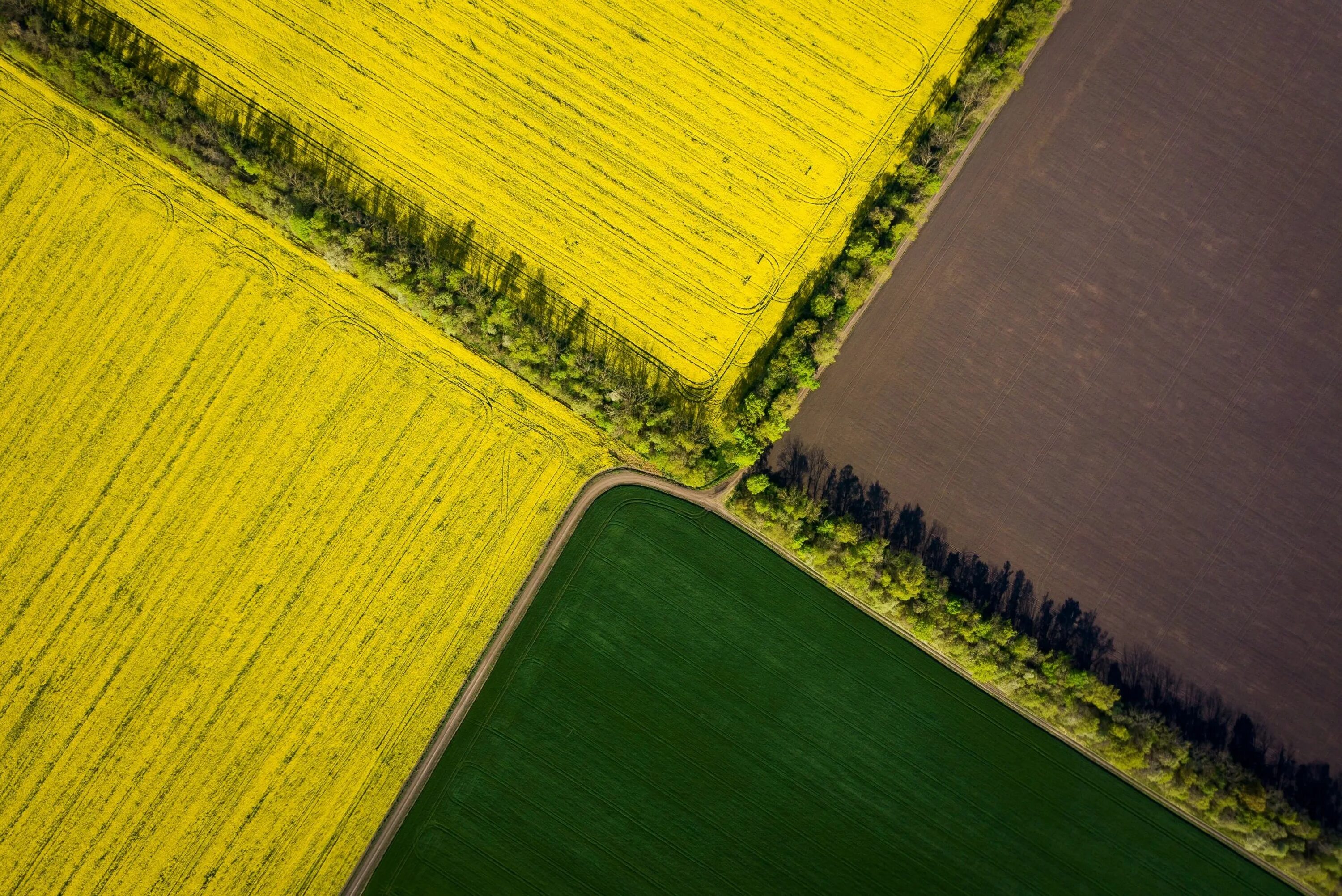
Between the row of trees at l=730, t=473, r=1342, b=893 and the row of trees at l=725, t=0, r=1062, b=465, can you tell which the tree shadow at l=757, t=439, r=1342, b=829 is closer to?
the row of trees at l=730, t=473, r=1342, b=893

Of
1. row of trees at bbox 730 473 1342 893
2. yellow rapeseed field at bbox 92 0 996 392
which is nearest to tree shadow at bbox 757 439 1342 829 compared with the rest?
row of trees at bbox 730 473 1342 893

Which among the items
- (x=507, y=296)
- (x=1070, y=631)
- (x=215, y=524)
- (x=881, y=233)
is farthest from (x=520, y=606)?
(x=1070, y=631)

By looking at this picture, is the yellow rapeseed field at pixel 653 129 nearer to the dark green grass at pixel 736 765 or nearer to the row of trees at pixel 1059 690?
the row of trees at pixel 1059 690

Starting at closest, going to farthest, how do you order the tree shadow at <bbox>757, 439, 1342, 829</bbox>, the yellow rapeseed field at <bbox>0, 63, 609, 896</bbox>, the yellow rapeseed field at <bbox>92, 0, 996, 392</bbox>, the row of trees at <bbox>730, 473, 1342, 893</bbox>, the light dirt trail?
1. the row of trees at <bbox>730, 473, 1342, 893</bbox>
2. the yellow rapeseed field at <bbox>0, 63, 609, 896</bbox>
3. the tree shadow at <bbox>757, 439, 1342, 829</bbox>
4. the light dirt trail
5. the yellow rapeseed field at <bbox>92, 0, 996, 392</bbox>

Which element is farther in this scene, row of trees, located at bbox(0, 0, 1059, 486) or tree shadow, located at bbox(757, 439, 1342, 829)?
tree shadow, located at bbox(757, 439, 1342, 829)

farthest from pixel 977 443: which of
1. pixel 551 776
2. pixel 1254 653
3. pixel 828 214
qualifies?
pixel 551 776

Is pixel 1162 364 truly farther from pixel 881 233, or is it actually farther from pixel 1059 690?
pixel 1059 690

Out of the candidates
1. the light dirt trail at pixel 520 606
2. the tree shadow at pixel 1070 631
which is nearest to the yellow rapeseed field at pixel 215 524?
the light dirt trail at pixel 520 606
